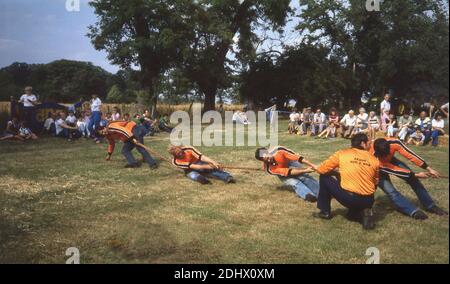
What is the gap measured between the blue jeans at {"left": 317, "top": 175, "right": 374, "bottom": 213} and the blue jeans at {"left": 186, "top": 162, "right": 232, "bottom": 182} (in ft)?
9.47

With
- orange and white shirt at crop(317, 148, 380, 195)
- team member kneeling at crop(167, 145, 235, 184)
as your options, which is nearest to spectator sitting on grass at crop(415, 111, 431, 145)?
team member kneeling at crop(167, 145, 235, 184)

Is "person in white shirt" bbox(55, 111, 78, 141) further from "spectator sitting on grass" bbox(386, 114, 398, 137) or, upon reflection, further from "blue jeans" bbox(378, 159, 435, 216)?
"blue jeans" bbox(378, 159, 435, 216)

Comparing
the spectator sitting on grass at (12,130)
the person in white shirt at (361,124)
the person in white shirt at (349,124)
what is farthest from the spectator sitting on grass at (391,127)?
the spectator sitting on grass at (12,130)

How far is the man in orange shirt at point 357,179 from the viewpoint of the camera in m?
5.86

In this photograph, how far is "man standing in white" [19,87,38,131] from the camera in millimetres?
16781

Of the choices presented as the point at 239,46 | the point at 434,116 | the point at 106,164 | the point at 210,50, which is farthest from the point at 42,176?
the point at 239,46

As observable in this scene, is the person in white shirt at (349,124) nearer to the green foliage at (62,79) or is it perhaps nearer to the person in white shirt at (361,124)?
the person in white shirt at (361,124)

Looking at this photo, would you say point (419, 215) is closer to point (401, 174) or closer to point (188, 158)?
point (401, 174)

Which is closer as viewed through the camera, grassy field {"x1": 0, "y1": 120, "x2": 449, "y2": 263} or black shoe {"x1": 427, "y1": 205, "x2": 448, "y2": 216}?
grassy field {"x1": 0, "y1": 120, "x2": 449, "y2": 263}

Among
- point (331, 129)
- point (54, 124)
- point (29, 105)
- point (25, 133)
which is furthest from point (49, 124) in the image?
point (331, 129)

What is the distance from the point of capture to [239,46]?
36.4m

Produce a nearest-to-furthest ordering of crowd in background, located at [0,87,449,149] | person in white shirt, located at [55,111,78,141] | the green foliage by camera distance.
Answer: crowd in background, located at [0,87,449,149] → person in white shirt, located at [55,111,78,141] → the green foliage

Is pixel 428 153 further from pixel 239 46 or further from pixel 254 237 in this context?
pixel 239 46
